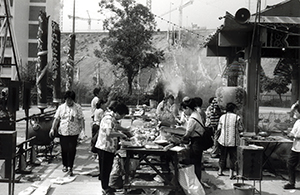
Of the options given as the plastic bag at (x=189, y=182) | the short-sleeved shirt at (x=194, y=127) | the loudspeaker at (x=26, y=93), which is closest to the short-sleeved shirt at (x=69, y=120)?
the loudspeaker at (x=26, y=93)

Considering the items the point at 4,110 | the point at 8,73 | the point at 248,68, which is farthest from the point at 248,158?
the point at 8,73

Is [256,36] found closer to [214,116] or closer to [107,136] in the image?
[214,116]

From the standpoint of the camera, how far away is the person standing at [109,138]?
602cm

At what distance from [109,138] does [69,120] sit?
1.94 meters

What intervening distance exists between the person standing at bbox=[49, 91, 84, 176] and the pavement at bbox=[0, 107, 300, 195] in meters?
0.44

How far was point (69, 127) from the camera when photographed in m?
7.66

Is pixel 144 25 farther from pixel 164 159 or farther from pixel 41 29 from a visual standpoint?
pixel 164 159

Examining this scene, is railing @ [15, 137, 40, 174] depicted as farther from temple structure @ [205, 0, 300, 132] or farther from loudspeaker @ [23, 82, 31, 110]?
temple structure @ [205, 0, 300, 132]

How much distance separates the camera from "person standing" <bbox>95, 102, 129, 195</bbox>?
19.8 feet

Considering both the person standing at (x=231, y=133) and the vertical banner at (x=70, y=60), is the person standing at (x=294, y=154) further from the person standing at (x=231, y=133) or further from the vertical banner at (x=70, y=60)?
the vertical banner at (x=70, y=60)

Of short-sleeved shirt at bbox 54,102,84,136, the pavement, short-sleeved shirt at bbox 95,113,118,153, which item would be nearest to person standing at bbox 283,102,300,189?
the pavement

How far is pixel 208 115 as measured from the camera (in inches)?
408

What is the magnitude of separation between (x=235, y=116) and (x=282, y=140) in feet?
4.22

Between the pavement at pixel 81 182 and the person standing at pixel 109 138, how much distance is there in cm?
59
